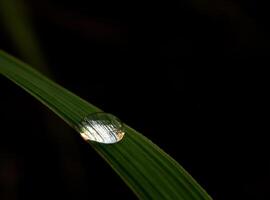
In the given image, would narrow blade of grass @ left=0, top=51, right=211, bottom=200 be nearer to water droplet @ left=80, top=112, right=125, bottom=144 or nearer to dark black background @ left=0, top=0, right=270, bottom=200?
water droplet @ left=80, top=112, right=125, bottom=144

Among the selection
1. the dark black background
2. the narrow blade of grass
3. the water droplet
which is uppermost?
the dark black background

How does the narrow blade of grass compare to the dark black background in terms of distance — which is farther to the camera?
the dark black background

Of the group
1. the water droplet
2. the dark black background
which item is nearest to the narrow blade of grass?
the water droplet

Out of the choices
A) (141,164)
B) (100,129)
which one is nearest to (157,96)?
(100,129)

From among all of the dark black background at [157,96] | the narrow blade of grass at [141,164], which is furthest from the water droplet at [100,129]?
the dark black background at [157,96]

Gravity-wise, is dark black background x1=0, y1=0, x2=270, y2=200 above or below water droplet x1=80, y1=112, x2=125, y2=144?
above

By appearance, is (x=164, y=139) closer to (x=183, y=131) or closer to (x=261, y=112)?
(x=183, y=131)

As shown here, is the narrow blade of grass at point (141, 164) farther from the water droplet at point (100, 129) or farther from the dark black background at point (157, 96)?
the dark black background at point (157, 96)

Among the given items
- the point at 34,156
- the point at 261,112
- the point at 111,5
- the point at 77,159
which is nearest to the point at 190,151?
the point at 261,112
